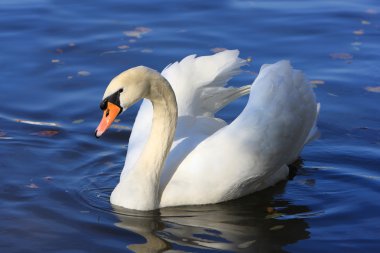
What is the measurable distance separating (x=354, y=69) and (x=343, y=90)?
Result: 2.41ft

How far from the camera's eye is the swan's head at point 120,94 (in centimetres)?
767

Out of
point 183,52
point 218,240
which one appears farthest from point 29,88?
point 218,240

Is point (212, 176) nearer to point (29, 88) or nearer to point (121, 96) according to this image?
point (121, 96)

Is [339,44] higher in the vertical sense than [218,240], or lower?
higher

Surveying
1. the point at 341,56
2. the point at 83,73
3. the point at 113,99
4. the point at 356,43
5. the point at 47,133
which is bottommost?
the point at 47,133

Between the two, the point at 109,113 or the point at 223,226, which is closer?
the point at 109,113

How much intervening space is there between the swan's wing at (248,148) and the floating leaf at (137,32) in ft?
16.0

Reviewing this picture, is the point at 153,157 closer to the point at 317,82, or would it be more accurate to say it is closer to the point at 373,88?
the point at 317,82

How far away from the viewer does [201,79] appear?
9125 mm

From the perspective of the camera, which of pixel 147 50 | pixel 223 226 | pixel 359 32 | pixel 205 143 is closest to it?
pixel 223 226

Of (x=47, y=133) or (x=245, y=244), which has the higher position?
(x=47, y=133)

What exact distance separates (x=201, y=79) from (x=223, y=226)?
1733 mm

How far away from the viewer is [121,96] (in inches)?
303

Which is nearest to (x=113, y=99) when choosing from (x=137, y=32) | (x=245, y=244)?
(x=245, y=244)
